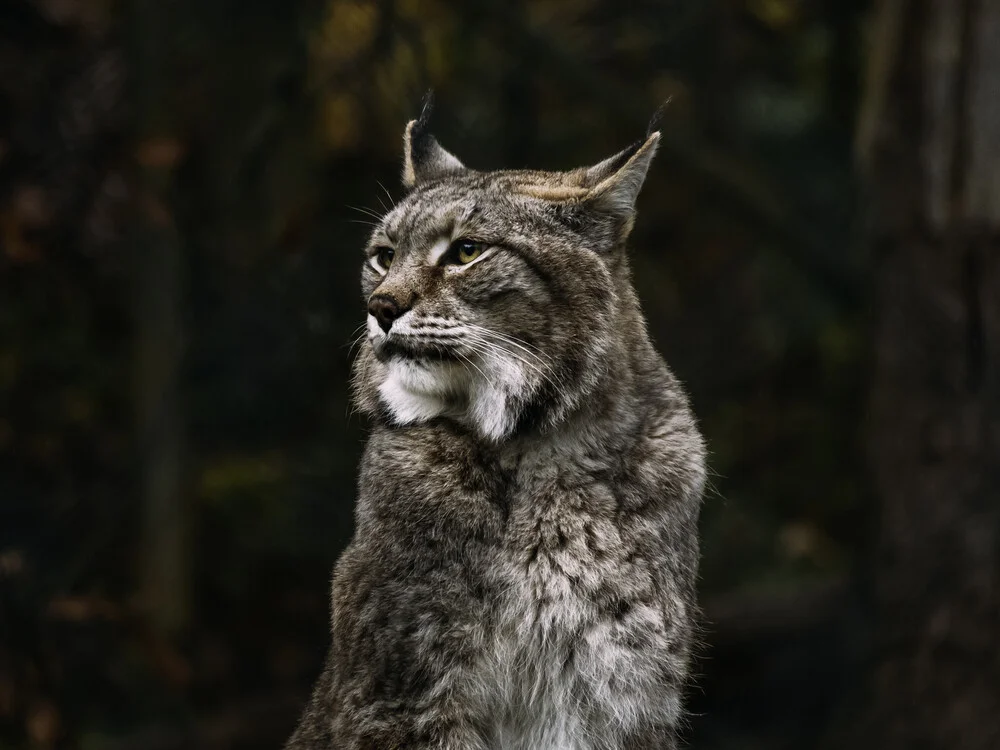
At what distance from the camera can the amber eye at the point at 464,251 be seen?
4.33 m

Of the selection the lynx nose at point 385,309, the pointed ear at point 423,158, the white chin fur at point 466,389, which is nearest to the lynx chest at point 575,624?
the white chin fur at point 466,389

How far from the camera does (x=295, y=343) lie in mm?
9086

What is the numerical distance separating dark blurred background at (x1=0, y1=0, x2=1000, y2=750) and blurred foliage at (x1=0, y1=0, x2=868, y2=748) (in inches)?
0.9

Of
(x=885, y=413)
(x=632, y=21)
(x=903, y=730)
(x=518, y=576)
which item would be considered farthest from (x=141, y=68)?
(x=903, y=730)

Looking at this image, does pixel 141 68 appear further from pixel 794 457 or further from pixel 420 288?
pixel 794 457

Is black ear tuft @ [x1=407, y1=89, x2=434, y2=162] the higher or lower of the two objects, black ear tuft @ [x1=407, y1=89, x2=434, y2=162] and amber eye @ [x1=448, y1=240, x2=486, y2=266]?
the higher

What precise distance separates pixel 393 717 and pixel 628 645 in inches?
29.9

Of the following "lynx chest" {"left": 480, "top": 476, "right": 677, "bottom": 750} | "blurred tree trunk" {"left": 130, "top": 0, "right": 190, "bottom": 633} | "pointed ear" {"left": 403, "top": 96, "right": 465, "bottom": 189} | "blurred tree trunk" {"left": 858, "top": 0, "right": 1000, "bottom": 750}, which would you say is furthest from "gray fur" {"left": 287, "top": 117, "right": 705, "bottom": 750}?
"blurred tree trunk" {"left": 130, "top": 0, "right": 190, "bottom": 633}

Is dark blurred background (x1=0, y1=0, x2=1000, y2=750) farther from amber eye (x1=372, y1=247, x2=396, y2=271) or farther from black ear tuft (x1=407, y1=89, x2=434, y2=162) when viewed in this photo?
amber eye (x1=372, y1=247, x2=396, y2=271)

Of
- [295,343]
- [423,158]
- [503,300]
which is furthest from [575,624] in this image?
[295,343]

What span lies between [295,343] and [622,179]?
5.05 m

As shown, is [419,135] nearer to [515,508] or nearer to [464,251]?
[464,251]

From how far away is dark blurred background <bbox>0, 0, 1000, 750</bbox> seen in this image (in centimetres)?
816

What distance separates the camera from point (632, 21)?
11570 mm
